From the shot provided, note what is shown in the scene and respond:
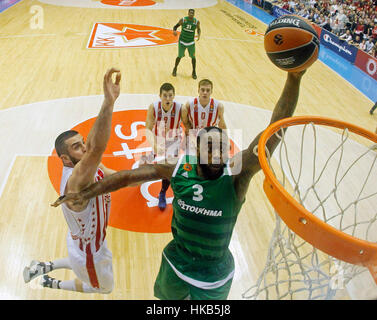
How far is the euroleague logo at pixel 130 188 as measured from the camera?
14.8 ft

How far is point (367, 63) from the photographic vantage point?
1067 centimetres

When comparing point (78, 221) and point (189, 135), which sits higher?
→ point (78, 221)

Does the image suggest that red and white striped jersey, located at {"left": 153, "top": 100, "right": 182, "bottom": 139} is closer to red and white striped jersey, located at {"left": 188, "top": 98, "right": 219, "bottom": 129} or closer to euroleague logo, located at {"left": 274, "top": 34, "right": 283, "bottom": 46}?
red and white striped jersey, located at {"left": 188, "top": 98, "right": 219, "bottom": 129}

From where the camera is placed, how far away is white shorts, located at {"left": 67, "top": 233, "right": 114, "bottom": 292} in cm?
A: 307

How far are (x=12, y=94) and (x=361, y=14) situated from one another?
41.6 feet

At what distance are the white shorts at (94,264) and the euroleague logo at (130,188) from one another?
3.94 feet

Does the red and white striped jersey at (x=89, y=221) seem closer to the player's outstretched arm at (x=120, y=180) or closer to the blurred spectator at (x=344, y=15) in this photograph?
the player's outstretched arm at (x=120, y=180)

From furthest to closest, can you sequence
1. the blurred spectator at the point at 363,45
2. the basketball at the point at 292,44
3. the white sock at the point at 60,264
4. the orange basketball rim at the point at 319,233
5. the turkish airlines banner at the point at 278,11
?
the turkish airlines banner at the point at 278,11
the blurred spectator at the point at 363,45
the white sock at the point at 60,264
the basketball at the point at 292,44
the orange basketball rim at the point at 319,233

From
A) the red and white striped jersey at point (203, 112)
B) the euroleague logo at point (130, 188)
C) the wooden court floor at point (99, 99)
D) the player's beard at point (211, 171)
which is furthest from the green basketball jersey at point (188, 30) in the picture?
the player's beard at point (211, 171)

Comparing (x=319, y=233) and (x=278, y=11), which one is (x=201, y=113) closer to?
(x=319, y=233)

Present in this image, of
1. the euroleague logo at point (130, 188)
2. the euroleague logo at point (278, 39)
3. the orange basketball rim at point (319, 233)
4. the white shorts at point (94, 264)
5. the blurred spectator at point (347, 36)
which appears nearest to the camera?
the orange basketball rim at point (319, 233)
